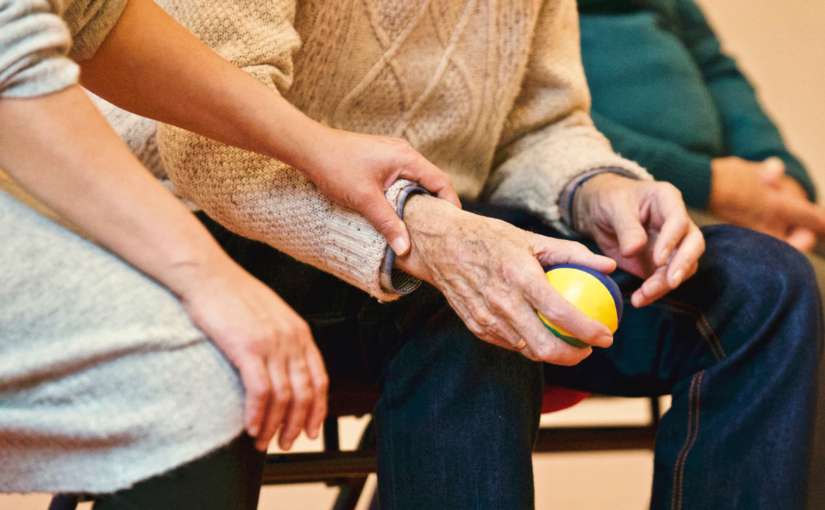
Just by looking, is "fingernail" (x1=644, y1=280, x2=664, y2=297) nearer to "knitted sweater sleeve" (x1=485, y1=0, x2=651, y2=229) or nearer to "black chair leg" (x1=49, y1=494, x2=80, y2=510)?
"knitted sweater sleeve" (x1=485, y1=0, x2=651, y2=229)

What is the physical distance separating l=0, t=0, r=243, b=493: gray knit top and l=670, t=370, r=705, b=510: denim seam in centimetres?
52

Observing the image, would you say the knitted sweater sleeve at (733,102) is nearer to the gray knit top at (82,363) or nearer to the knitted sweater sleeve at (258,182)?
the knitted sweater sleeve at (258,182)

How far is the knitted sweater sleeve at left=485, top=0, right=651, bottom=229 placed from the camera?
86 cm

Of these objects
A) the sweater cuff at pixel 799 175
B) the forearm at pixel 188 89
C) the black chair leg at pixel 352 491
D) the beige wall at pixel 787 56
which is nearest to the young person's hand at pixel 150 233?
the forearm at pixel 188 89

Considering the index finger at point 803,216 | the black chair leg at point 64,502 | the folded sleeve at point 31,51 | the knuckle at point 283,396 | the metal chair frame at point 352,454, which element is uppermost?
the folded sleeve at point 31,51

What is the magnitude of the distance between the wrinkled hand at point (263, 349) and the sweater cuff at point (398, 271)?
0.16 metres

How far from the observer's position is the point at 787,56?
2104 millimetres

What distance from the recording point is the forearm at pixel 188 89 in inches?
21.5

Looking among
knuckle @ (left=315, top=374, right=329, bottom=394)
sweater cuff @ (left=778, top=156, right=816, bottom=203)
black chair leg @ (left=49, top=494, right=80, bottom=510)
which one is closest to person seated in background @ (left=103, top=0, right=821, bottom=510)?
knuckle @ (left=315, top=374, right=329, bottom=394)

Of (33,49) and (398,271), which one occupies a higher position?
(33,49)

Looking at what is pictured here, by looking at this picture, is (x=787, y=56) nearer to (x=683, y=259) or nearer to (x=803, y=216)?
(x=803, y=216)

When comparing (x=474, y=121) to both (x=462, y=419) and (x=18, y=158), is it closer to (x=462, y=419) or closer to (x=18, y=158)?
(x=462, y=419)

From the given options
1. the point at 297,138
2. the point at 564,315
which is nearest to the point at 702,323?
the point at 564,315

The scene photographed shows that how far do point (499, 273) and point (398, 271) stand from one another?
0.13m
